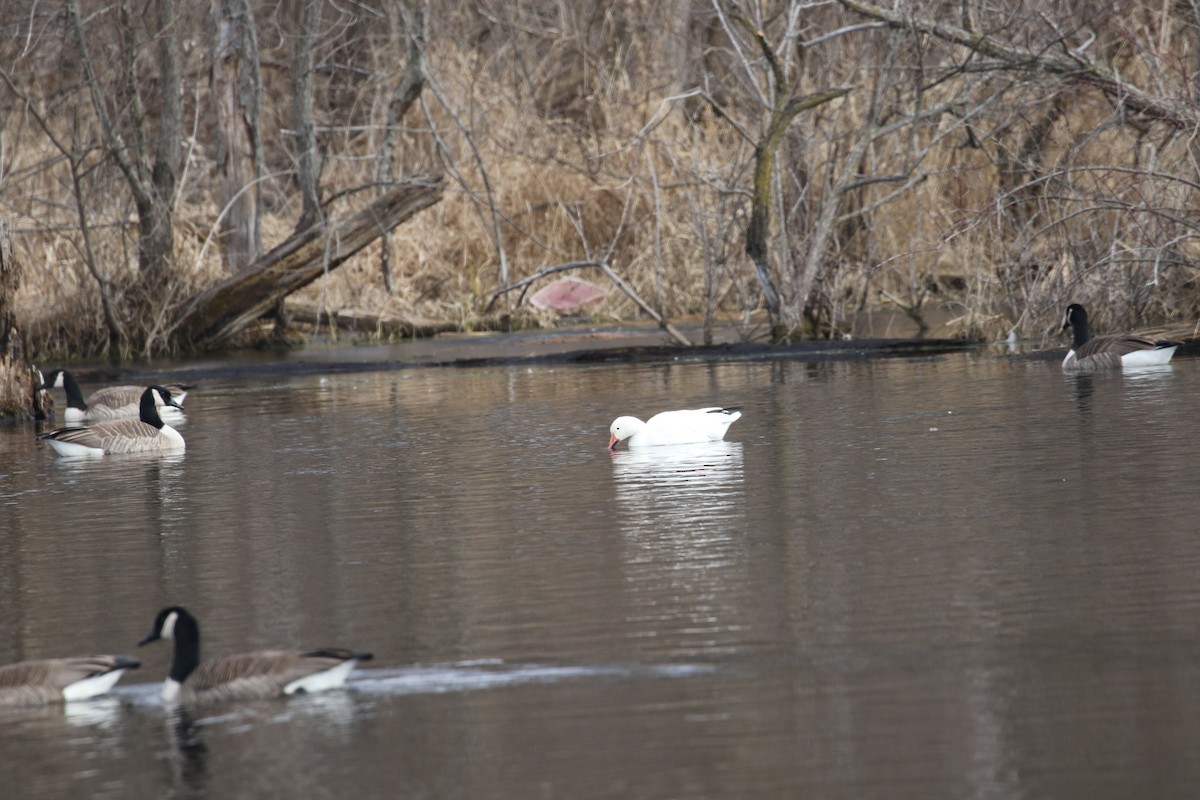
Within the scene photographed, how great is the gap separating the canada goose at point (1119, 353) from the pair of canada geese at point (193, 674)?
1154 centimetres

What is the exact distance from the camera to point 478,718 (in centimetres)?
623

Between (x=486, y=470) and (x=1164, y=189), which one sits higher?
(x=1164, y=189)

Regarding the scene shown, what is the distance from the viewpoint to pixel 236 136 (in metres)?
26.9

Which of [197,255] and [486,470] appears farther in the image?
[197,255]

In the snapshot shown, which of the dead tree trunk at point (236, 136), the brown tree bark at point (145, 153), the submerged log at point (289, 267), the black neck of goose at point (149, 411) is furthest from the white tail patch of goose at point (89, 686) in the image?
the dead tree trunk at point (236, 136)

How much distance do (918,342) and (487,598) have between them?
13501 millimetres

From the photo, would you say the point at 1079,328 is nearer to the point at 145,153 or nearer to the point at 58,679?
the point at 58,679

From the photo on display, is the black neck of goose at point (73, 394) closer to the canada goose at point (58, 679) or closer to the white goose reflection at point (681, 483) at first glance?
the white goose reflection at point (681, 483)

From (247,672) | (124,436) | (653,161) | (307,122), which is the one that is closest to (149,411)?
(124,436)

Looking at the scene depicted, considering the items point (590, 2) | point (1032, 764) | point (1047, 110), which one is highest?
point (590, 2)

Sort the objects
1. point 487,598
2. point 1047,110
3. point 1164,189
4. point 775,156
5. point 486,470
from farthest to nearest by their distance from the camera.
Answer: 1. point 1047,110
2. point 775,156
3. point 1164,189
4. point 486,470
5. point 487,598

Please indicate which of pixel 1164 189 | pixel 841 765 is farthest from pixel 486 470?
pixel 1164 189

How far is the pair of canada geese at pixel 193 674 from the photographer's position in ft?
21.7

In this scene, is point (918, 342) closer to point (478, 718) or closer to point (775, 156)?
point (775, 156)
